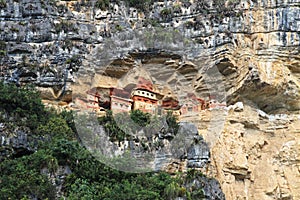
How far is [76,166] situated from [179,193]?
10.4 feet

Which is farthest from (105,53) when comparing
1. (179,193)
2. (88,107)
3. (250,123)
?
(179,193)

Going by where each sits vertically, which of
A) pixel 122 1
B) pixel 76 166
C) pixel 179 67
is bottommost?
pixel 76 166

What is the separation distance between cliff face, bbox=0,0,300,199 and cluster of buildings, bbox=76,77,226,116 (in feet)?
1.01

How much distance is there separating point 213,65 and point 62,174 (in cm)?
756

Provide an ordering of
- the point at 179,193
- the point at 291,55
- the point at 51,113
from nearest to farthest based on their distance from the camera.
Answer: the point at 179,193
the point at 51,113
the point at 291,55

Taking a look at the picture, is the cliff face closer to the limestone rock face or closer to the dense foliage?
the limestone rock face

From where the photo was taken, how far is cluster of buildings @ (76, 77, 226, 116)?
82.5 ft

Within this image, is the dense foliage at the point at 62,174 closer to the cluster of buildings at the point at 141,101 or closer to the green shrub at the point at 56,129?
the green shrub at the point at 56,129

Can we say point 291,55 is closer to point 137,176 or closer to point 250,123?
point 250,123

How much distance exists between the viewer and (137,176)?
66.5 ft

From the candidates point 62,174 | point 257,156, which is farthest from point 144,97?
point 62,174

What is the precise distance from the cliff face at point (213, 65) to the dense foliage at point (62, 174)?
9.74ft

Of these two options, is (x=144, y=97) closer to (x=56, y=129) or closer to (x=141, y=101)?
(x=141, y=101)

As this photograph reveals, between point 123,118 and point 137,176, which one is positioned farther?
point 123,118
